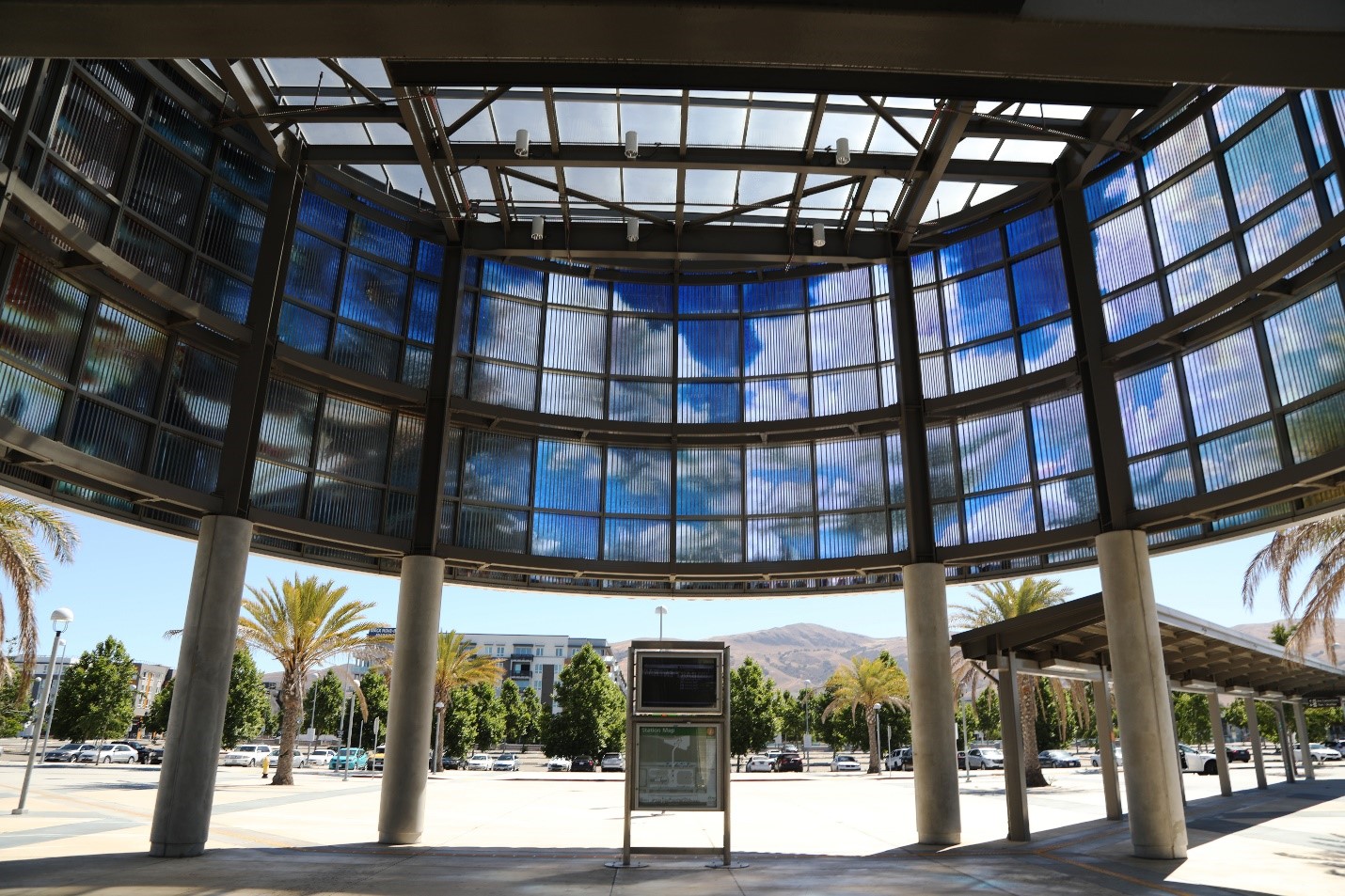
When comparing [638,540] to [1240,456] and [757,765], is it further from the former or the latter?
[757,765]

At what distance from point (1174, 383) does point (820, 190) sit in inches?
357

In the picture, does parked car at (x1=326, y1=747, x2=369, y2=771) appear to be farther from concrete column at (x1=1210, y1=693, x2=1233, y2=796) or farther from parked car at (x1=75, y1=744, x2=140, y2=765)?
concrete column at (x1=1210, y1=693, x2=1233, y2=796)

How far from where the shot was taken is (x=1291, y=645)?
22.0 meters

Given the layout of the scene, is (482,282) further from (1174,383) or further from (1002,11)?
Result: (1002,11)

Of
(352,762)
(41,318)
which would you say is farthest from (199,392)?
(352,762)

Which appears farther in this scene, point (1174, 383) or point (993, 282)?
point (993, 282)

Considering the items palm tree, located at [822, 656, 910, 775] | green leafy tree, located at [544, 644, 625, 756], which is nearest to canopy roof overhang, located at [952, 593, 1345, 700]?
palm tree, located at [822, 656, 910, 775]

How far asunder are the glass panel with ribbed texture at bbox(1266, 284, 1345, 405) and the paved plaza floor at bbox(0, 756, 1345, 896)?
8.31m

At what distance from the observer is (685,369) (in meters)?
25.9

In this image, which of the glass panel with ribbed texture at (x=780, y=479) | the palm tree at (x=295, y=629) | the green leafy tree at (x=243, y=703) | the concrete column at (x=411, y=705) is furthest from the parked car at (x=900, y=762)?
the concrete column at (x=411, y=705)

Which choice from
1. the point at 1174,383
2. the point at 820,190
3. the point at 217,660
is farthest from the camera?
the point at 820,190

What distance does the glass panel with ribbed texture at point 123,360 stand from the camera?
53.5 feet

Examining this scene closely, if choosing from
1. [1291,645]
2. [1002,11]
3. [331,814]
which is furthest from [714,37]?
[331,814]

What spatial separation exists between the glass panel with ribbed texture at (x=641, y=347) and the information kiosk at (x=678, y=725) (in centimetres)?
1043
